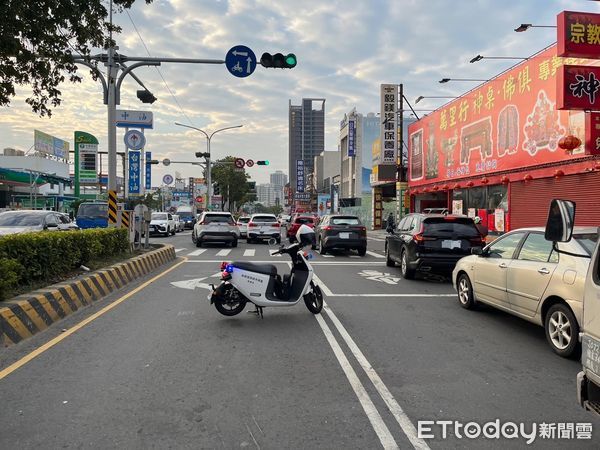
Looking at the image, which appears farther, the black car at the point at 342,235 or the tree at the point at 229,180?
the tree at the point at 229,180

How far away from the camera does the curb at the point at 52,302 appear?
238 inches

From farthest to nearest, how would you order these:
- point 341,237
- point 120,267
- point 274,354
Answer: point 341,237
point 120,267
point 274,354

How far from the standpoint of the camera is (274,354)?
220 inches

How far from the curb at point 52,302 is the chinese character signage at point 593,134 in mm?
13310

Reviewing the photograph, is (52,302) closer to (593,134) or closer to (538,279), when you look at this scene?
(538,279)

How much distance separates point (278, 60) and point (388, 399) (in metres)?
9.55

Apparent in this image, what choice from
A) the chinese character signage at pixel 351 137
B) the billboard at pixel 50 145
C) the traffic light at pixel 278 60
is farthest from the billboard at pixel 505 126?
the billboard at pixel 50 145

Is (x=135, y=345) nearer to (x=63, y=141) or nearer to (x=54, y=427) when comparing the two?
(x=54, y=427)

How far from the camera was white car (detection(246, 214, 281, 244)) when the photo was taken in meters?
24.9

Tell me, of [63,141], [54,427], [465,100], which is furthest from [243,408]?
[63,141]

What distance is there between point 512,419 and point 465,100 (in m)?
23.1

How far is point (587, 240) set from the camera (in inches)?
227

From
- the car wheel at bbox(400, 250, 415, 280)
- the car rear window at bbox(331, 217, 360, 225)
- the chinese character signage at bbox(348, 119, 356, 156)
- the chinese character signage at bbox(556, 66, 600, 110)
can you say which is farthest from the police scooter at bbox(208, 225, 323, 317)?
the chinese character signage at bbox(348, 119, 356, 156)

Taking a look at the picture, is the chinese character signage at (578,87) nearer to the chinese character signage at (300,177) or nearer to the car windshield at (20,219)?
the car windshield at (20,219)
